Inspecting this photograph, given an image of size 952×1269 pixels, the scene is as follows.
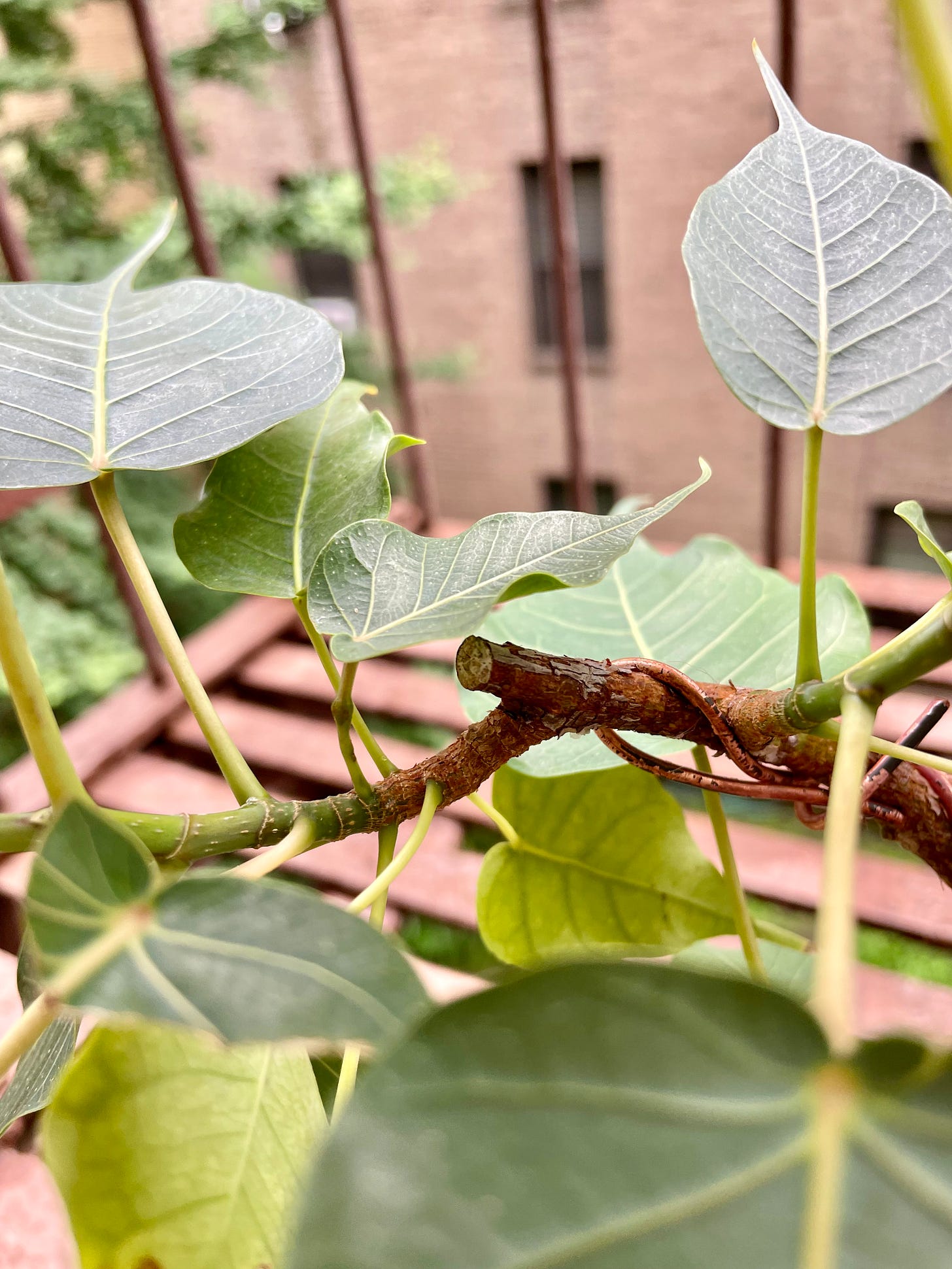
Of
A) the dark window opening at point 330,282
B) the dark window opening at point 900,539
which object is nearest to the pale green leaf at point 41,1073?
the dark window opening at point 900,539

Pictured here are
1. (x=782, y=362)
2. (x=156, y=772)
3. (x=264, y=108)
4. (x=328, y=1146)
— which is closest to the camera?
(x=328, y=1146)

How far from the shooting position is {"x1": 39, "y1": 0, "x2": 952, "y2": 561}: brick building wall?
3271 millimetres

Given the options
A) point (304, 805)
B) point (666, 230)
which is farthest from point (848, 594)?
point (666, 230)

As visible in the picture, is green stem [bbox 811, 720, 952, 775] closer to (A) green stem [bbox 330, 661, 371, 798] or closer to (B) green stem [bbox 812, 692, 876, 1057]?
(B) green stem [bbox 812, 692, 876, 1057]

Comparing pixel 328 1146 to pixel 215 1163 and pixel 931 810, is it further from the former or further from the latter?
pixel 931 810

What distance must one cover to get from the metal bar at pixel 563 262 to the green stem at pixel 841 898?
2.18 ft

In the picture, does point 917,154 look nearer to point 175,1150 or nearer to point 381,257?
point 381,257

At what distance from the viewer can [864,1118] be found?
148mm

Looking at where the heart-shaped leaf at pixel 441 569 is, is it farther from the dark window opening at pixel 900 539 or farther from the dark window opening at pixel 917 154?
the dark window opening at pixel 900 539

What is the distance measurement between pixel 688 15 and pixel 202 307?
151 inches

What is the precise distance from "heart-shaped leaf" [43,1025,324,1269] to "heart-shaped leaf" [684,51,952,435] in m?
0.21

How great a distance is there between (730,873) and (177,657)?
0.64ft

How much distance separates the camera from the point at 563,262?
984 millimetres

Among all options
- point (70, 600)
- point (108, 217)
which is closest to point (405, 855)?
point (70, 600)
